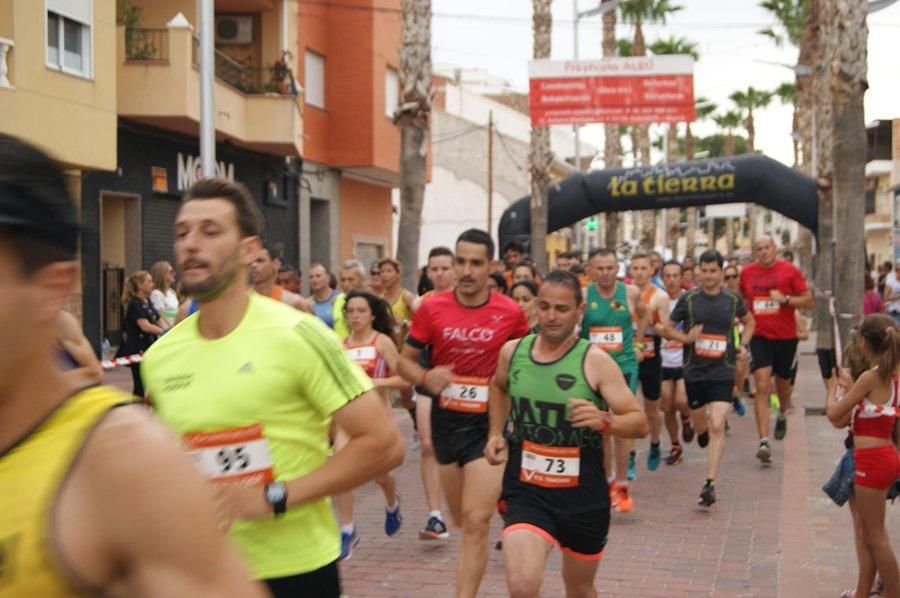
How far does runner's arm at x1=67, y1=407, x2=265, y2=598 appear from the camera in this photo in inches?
63.1

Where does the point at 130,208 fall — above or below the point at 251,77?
below

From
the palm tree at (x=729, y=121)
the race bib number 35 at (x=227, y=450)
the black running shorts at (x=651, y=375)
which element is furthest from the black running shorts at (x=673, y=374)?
the palm tree at (x=729, y=121)

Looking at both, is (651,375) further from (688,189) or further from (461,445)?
(688,189)

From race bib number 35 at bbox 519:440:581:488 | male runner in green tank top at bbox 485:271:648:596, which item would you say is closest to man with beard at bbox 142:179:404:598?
male runner in green tank top at bbox 485:271:648:596

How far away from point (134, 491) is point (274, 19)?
25.8 m

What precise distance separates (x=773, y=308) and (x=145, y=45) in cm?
1198

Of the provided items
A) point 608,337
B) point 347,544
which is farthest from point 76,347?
point 608,337

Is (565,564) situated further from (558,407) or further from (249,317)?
(249,317)

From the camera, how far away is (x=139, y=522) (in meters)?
1.60

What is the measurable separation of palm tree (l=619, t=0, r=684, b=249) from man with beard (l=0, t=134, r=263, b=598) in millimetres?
43168

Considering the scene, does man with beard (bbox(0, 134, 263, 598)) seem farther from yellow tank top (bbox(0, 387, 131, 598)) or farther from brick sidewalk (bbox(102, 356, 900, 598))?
brick sidewalk (bbox(102, 356, 900, 598))

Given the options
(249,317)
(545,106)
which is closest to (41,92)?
(545,106)

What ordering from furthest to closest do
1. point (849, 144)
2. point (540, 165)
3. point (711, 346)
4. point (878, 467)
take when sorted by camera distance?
point (540, 165)
point (849, 144)
point (711, 346)
point (878, 467)

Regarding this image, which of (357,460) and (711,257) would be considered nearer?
(357,460)
